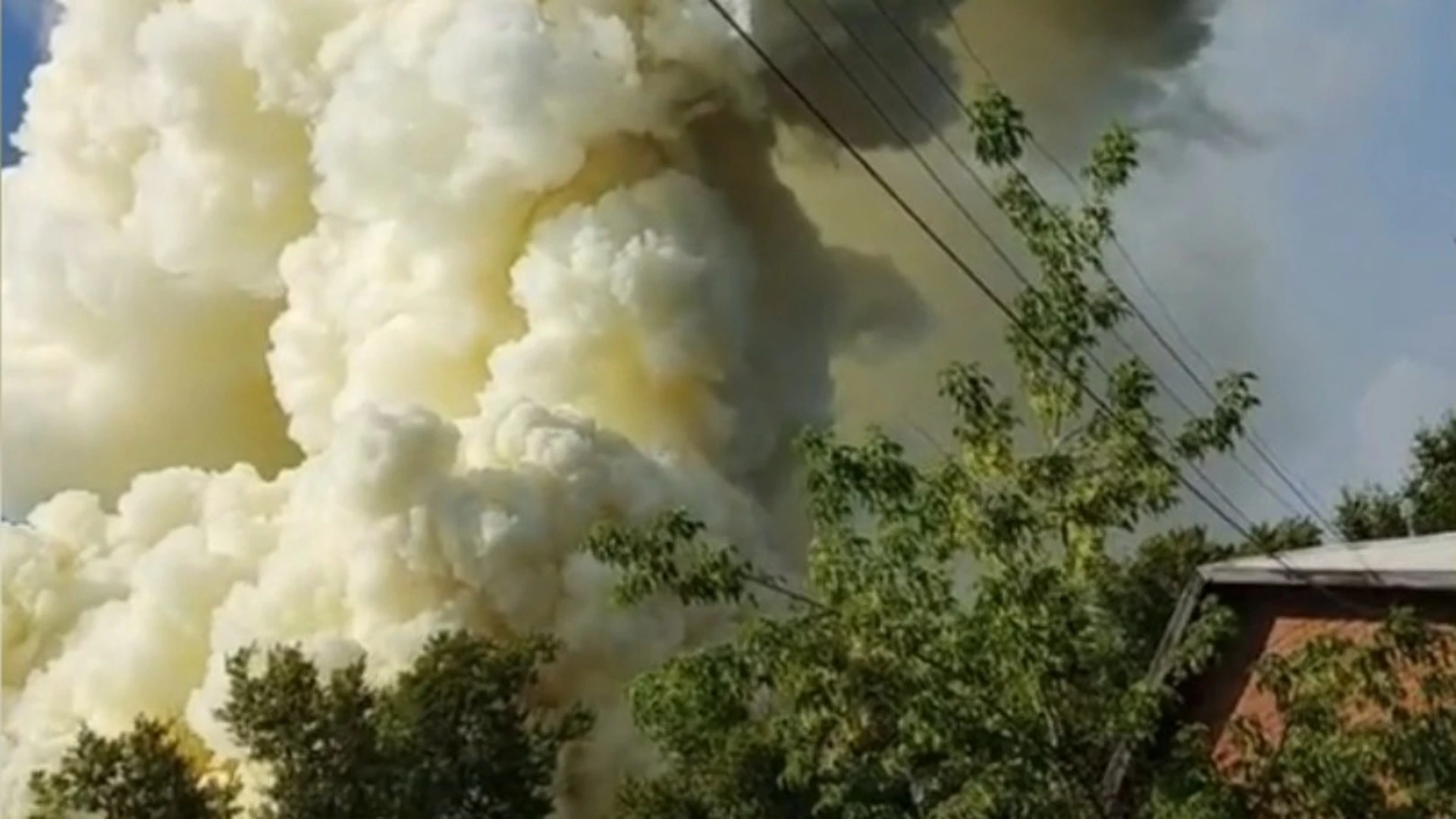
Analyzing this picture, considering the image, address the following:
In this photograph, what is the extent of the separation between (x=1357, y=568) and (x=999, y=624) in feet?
13.9

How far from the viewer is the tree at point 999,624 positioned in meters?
9.94

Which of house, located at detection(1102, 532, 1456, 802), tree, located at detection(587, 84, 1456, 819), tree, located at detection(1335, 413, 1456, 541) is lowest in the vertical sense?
tree, located at detection(587, 84, 1456, 819)

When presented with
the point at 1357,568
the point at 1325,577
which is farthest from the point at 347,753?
the point at 1357,568

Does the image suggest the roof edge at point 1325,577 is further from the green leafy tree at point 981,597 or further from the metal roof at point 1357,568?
the green leafy tree at point 981,597

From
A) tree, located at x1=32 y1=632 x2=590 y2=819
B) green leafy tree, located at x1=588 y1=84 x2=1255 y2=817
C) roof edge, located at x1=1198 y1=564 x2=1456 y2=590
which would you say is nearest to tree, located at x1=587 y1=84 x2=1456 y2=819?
green leafy tree, located at x1=588 y1=84 x2=1255 y2=817

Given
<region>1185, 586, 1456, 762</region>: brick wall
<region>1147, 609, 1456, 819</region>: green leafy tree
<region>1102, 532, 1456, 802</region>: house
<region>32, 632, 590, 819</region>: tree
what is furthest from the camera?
<region>32, 632, 590, 819</region>: tree

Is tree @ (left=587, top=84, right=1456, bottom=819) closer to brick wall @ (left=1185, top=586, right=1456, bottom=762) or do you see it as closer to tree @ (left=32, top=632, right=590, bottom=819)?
brick wall @ (left=1185, top=586, right=1456, bottom=762)

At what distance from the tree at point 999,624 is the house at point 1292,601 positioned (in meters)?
1.08

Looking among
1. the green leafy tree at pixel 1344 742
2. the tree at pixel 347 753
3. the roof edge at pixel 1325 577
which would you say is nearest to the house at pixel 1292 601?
the roof edge at pixel 1325 577

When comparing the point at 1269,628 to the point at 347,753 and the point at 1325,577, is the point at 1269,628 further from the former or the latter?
the point at 347,753

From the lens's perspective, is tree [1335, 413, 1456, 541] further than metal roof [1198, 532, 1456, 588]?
Yes

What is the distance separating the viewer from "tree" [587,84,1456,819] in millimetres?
9938

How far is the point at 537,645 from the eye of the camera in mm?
25141

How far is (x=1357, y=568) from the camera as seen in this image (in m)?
13.3
